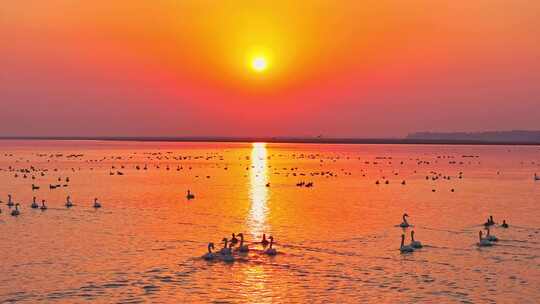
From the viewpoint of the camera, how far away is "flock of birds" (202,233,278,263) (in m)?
28.5

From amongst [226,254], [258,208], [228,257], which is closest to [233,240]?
[226,254]

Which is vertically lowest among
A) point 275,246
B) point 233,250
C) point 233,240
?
point 233,250

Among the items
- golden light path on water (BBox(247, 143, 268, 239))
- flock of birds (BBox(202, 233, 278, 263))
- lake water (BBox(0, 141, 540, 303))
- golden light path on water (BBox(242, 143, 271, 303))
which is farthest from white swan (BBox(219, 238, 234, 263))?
golden light path on water (BBox(247, 143, 268, 239))

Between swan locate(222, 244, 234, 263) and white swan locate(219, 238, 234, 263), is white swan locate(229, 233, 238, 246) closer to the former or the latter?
white swan locate(219, 238, 234, 263)

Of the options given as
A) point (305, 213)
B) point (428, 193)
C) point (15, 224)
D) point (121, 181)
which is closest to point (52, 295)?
point (15, 224)

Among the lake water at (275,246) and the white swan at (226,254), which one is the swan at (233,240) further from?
the white swan at (226,254)

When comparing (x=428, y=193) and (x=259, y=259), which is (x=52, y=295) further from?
(x=428, y=193)

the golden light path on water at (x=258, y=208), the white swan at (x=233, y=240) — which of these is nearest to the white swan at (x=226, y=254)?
the white swan at (x=233, y=240)

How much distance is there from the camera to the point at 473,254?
99.0ft

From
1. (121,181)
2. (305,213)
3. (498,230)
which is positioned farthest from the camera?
(121,181)

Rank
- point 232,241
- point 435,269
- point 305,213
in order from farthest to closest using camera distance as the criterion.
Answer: point 305,213, point 232,241, point 435,269

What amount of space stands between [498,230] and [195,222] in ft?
57.9

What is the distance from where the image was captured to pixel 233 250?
100 ft

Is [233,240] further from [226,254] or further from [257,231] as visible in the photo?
[257,231]
